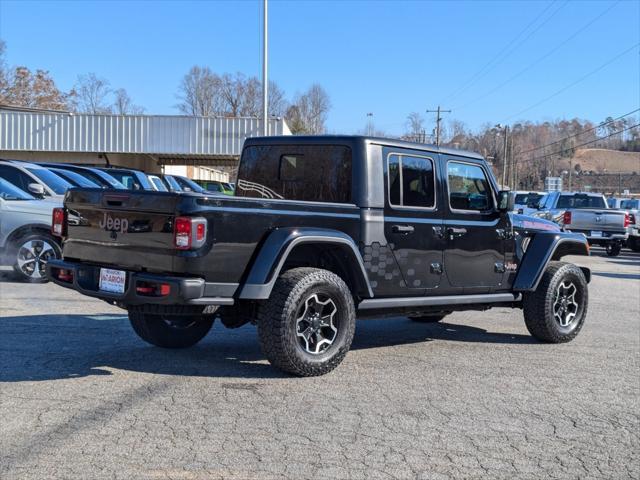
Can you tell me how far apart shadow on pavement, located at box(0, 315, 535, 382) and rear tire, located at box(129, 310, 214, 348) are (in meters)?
0.10

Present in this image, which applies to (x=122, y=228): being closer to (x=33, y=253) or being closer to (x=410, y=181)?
(x=410, y=181)

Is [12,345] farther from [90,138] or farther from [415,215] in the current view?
[90,138]

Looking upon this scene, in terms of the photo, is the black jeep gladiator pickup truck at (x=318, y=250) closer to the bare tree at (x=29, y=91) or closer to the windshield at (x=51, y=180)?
the windshield at (x=51, y=180)

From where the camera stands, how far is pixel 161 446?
13.9 ft

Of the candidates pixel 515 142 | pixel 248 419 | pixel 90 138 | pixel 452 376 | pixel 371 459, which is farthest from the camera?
pixel 515 142

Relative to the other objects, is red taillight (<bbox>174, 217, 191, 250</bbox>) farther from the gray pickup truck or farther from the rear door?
the gray pickup truck

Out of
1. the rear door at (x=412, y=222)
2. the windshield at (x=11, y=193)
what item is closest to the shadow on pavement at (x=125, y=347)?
the rear door at (x=412, y=222)

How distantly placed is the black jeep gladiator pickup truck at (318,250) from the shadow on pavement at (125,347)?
0.35m

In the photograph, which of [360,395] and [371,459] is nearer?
[371,459]

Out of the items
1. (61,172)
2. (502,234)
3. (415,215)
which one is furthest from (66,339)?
(61,172)

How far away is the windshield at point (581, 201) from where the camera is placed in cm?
2388

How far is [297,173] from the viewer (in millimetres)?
6848

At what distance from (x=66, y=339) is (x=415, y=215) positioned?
3.58 meters

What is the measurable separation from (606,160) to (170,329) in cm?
18934
